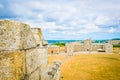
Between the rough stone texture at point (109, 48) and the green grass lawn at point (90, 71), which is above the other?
the rough stone texture at point (109, 48)

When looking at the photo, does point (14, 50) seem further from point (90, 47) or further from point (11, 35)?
point (90, 47)

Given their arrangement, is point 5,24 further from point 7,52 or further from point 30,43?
point 30,43

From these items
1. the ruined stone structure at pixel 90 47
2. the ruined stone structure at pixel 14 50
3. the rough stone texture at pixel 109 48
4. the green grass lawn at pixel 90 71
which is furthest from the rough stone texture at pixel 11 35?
the rough stone texture at pixel 109 48

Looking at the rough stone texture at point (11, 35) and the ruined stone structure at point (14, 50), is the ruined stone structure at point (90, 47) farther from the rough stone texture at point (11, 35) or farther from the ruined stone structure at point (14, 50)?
the rough stone texture at point (11, 35)

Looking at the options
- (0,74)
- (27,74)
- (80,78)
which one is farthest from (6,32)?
(80,78)

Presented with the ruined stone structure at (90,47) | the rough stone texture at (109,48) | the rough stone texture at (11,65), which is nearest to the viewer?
the rough stone texture at (11,65)

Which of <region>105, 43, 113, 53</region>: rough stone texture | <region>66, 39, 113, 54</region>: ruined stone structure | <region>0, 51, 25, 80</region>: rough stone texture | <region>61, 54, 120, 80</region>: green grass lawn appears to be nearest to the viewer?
<region>0, 51, 25, 80</region>: rough stone texture

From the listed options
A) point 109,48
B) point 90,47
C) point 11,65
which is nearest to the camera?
point 11,65

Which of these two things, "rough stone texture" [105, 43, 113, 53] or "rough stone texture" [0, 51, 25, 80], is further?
"rough stone texture" [105, 43, 113, 53]

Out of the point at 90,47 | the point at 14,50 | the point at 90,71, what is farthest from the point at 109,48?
the point at 14,50

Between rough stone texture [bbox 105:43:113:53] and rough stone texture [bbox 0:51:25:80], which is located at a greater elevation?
rough stone texture [bbox 0:51:25:80]

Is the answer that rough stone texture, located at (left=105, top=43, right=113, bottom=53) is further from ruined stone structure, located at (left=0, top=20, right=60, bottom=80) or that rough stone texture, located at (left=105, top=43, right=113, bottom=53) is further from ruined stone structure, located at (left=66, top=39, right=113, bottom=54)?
ruined stone structure, located at (left=0, top=20, right=60, bottom=80)

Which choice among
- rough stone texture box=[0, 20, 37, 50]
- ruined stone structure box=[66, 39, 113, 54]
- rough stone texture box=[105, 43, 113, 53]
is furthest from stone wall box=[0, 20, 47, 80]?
rough stone texture box=[105, 43, 113, 53]

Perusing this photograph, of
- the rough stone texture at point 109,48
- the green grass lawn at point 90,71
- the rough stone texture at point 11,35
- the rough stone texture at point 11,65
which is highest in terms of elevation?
the rough stone texture at point 11,35
